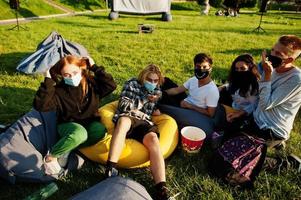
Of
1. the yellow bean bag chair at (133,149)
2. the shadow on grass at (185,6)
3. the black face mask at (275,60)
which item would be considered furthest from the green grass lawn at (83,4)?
the black face mask at (275,60)

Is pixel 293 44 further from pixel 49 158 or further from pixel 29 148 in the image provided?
pixel 29 148

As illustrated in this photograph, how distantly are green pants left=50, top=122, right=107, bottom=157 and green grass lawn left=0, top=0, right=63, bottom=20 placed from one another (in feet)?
46.1

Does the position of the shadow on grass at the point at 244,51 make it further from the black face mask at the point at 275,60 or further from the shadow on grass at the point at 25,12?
the shadow on grass at the point at 25,12

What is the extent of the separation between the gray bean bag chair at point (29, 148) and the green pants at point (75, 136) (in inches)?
8.1

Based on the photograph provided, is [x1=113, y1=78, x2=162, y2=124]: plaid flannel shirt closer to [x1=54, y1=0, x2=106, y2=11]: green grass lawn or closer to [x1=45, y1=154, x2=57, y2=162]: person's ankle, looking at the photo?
[x1=45, y1=154, x2=57, y2=162]: person's ankle

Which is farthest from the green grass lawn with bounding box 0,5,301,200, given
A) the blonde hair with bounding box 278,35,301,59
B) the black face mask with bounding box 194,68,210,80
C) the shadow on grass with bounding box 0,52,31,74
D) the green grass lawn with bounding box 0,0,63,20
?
the green grass lawn with bounding box 0,0,63,20

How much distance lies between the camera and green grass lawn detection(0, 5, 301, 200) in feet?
12.4

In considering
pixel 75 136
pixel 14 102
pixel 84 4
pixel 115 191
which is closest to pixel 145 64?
pixel 14 102

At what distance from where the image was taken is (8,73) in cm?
732

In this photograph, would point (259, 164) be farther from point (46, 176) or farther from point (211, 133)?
point (46, 176)

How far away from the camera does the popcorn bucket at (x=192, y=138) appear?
4.32 m

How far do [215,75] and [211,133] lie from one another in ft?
10.9

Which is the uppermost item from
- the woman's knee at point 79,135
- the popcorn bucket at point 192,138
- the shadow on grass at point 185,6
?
the woman's knee at point 79,135

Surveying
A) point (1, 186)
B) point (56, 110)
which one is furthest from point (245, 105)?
point (1, 186)
